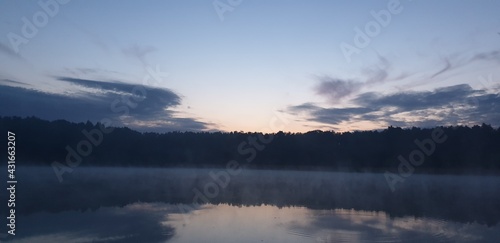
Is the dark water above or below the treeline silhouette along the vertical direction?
below

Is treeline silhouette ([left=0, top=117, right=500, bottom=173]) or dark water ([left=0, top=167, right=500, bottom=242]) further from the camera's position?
treeline silhouette ([left=0, top=117, right=500, bottom=173])

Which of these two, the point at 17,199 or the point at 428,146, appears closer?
the point at 17,199

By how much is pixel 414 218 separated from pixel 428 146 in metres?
34.3

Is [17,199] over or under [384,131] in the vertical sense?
under

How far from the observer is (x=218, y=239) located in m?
8.77

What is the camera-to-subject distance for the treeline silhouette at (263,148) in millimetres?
36719

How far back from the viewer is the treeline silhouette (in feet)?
120

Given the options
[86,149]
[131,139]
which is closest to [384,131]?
[131,139]

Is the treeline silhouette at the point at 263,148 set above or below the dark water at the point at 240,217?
above

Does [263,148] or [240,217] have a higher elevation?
[263,148]

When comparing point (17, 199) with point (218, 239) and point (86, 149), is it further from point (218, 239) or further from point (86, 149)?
point (86, 149)

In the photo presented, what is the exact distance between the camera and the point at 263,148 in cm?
5109

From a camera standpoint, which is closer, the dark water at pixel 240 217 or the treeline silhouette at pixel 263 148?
the dark water at pixel 240 217

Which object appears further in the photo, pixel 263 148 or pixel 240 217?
pixel 263 148
